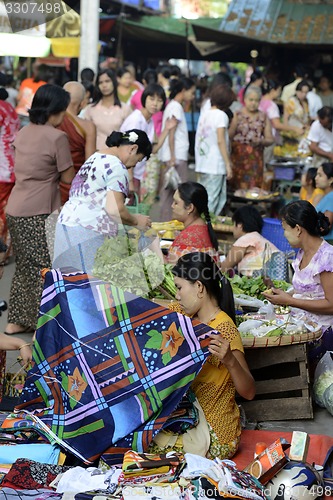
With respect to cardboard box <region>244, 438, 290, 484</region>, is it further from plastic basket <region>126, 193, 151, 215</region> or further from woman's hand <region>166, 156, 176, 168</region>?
woman's hand <region>166, 156, 176, 168</region>

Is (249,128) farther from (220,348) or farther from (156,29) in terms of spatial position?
(156,29)

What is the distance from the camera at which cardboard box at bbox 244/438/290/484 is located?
3.83 metres

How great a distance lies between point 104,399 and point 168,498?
0.76m

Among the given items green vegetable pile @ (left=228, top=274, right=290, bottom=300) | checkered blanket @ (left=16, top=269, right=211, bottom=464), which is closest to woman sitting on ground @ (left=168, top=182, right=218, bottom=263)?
green vegetable pile @ (left=228, top=274, right=290, bottom=300)

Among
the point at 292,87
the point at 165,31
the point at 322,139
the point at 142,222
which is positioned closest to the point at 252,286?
the point at 142,222

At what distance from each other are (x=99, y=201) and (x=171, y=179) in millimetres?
4065

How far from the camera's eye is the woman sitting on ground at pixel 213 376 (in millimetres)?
4258

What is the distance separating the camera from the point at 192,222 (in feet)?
20.6

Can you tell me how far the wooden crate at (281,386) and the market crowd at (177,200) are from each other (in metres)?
0.32

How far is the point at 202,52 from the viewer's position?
1908 cm

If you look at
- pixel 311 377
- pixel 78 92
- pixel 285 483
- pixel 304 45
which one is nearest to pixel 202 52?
pixel 304 45

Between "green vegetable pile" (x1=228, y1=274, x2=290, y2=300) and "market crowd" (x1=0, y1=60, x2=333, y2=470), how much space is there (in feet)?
0.93

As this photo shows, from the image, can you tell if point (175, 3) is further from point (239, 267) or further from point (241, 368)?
point (241, 368)

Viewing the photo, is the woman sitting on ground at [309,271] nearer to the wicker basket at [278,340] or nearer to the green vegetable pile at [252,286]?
the wicker basket at [278,340]
